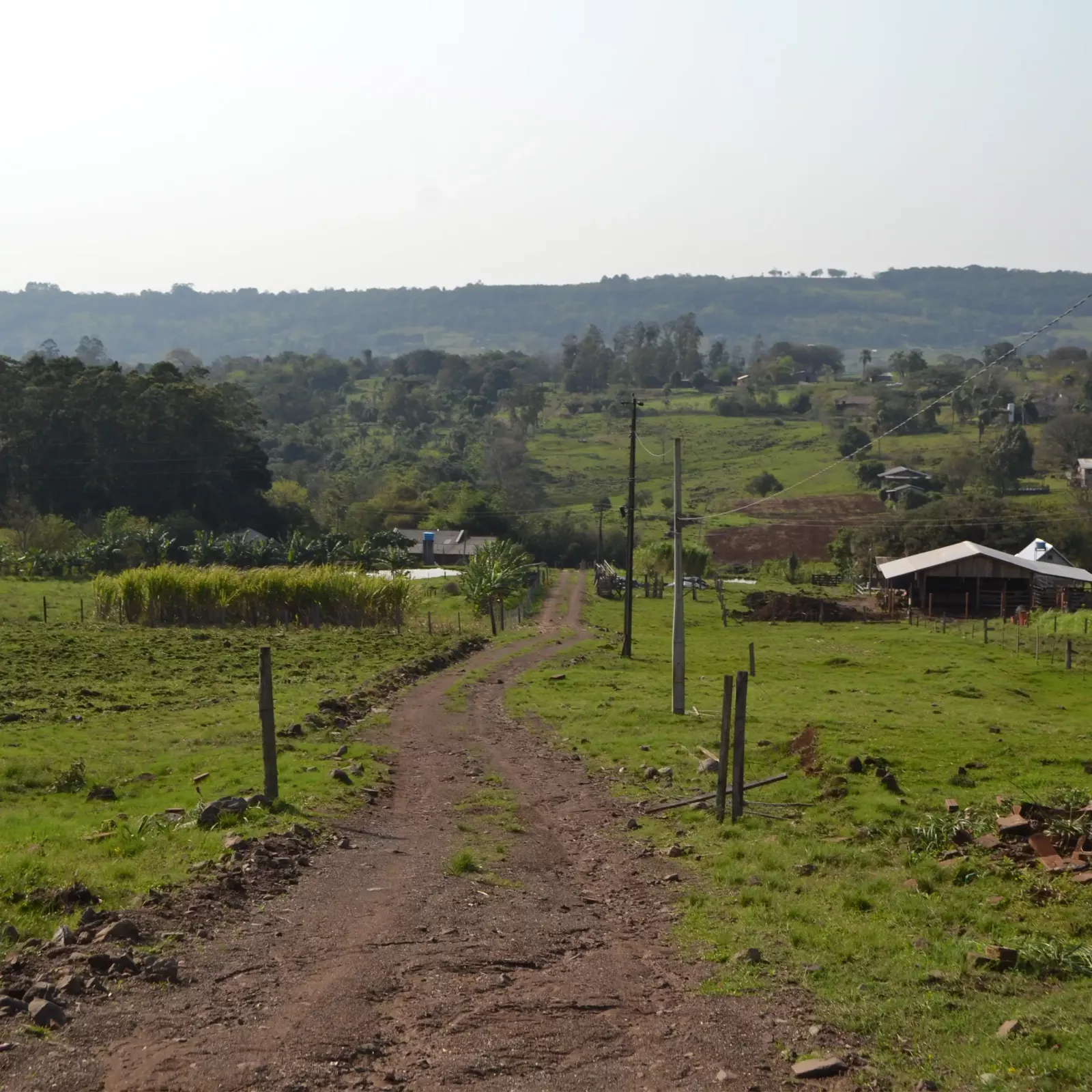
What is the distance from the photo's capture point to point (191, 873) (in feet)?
48.2

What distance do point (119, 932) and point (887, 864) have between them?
365 inches

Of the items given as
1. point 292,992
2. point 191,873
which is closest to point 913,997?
point 292,992

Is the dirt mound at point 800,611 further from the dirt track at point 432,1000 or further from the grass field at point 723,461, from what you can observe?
the dirt track at point 432,1000

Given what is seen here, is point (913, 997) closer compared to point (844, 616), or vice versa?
point (913, 997)

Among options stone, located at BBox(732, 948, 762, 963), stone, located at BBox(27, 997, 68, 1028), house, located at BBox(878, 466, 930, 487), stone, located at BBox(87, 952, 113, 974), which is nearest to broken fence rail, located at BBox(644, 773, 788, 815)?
stone, located at BBox(732, 948, 762, 963)

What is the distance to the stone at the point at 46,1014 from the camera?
9.84m

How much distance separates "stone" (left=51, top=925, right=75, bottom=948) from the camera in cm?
1177

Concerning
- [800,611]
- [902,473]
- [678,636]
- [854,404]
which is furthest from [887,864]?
[854,404]

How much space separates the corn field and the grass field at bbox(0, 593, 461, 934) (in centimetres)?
433

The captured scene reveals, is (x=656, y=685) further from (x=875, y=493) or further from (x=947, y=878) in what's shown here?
(x=875, y=493)

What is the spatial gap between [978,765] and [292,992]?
15406 millimetres

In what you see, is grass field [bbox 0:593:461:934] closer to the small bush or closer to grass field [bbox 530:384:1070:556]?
the small bush

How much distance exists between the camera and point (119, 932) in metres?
12.0

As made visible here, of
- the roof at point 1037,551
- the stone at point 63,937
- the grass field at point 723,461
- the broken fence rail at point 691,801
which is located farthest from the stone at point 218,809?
the grass field at point 723,461
